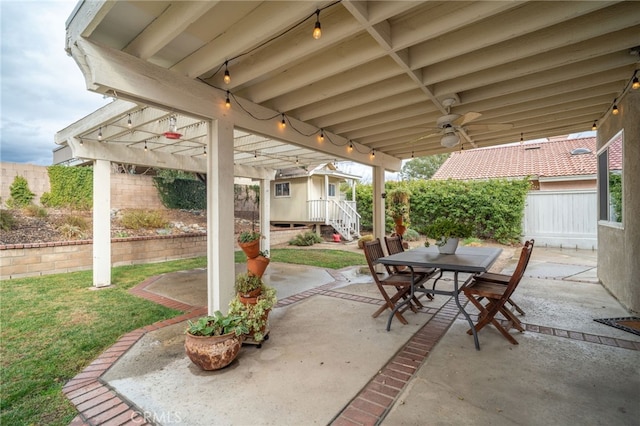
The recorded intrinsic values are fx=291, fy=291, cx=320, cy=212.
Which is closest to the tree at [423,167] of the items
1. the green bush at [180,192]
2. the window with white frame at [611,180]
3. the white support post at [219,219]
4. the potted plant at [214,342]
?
the green bush at [180,192]

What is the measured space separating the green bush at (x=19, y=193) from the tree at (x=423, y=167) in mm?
24374

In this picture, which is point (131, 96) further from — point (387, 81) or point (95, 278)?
point (95, 278)

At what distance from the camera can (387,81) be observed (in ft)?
11.8

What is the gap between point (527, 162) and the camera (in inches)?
499

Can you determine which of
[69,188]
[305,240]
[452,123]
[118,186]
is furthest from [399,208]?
[69,188]

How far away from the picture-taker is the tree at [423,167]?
25819 mm

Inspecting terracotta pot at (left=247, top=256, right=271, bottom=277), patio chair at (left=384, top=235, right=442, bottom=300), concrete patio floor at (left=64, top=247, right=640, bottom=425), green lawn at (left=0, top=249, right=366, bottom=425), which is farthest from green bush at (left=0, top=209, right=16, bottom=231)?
patio chair at (left=384, top=235, right=442, bottom=300)

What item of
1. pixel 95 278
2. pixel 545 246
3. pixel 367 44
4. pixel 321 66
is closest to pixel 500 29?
pixel 367 44

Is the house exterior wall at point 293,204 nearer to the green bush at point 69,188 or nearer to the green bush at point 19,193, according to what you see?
the green bush at point 69,188

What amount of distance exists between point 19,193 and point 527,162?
17.7m

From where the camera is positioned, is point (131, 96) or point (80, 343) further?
point (80, 343)

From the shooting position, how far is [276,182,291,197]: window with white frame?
14317 millimetres

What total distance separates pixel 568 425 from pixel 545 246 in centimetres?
1002

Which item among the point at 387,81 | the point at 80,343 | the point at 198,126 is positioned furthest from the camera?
the point at 198,126
